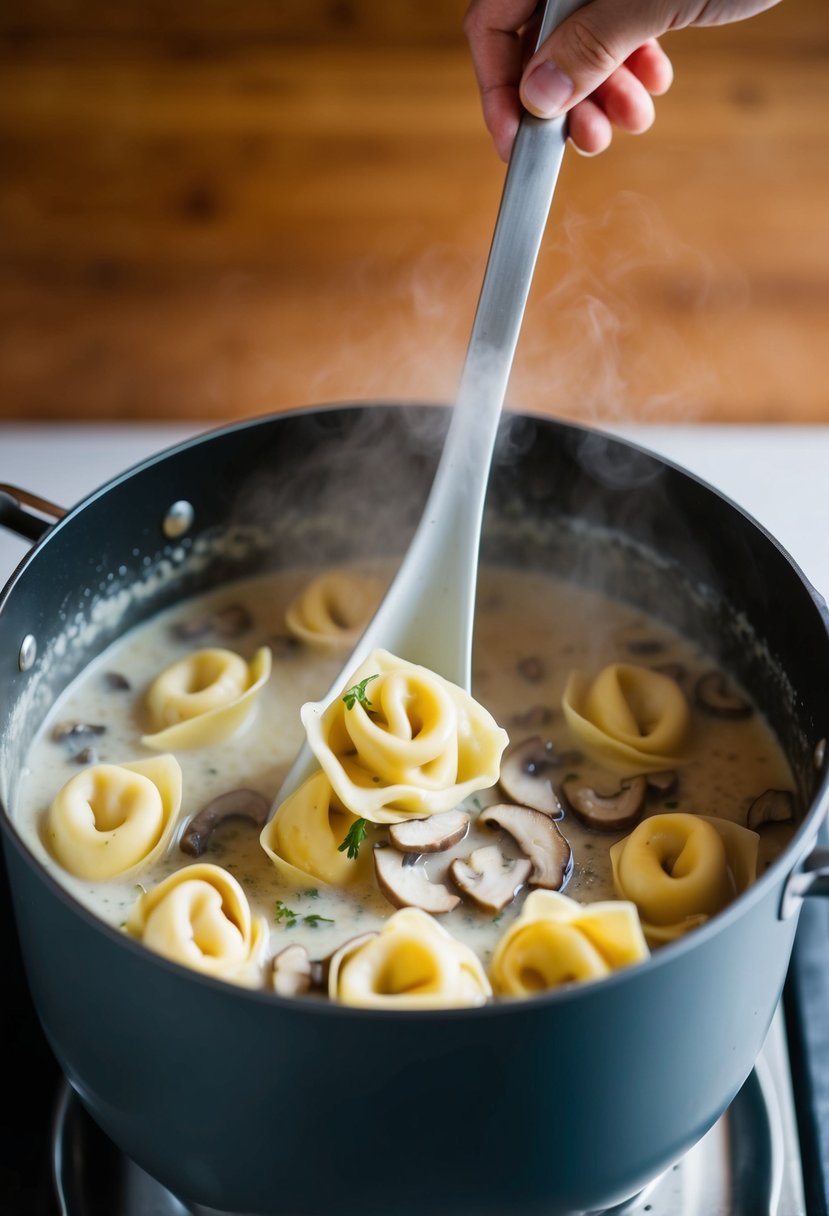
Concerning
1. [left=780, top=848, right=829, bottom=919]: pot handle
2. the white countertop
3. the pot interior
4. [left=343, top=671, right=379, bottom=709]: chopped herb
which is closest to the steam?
the white countertop

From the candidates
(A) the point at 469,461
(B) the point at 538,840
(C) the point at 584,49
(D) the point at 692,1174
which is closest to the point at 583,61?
(C) the point at 584,49

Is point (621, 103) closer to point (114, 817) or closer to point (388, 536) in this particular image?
point (388, 536)

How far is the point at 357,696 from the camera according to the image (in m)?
1.47

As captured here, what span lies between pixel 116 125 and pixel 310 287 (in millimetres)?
504

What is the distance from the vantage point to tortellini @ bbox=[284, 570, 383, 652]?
5.94ft

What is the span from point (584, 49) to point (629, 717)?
2.50 ft

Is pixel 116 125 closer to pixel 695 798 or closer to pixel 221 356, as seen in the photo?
pixel 221 356

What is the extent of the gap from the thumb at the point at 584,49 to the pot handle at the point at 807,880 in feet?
2.84

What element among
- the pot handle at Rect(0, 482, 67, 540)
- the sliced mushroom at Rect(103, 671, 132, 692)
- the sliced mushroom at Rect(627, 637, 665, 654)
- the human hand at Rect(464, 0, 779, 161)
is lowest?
the sliced mushroom at Rect(103, 671, 132, 692)

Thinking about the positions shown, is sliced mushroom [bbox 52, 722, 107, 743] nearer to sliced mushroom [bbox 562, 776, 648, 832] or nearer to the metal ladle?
the metal ladle

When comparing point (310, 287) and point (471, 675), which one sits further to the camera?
point (310, 287)

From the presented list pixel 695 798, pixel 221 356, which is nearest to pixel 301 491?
pixel 695 798

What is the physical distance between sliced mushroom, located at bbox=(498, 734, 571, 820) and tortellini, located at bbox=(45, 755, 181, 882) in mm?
379

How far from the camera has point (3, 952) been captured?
1597 millimetres
